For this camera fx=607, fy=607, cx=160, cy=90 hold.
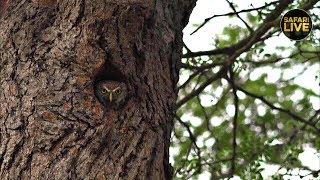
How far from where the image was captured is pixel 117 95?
240cm

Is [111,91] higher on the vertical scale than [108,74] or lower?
lower

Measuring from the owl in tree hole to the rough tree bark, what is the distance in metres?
0.03

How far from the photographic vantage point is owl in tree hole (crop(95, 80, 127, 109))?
239 centimetres

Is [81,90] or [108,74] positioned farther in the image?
[108,74]

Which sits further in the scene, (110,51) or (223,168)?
(223,168)

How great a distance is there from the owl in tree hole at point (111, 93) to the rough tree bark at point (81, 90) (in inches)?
1.1

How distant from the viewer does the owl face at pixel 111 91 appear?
94.0 inches

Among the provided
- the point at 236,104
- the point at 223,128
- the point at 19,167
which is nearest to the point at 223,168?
the point at 236,104

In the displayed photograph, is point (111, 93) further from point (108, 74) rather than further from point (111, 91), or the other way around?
point (108, 74)

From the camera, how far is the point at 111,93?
7.79ft

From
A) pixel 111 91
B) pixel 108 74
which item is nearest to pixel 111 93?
pixel 111 91

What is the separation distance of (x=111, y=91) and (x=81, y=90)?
0.12 m

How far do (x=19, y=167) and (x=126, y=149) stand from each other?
1.32 ft

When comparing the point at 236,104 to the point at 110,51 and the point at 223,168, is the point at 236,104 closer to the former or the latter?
the point at 223,168
